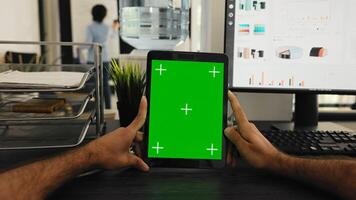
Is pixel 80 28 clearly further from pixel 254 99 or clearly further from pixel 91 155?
pixel 91 155

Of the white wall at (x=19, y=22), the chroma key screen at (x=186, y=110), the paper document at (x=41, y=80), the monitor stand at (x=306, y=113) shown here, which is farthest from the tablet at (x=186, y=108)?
the white wall at (x=19, y=22)

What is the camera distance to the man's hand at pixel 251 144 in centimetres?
55

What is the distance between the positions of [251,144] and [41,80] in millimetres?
421

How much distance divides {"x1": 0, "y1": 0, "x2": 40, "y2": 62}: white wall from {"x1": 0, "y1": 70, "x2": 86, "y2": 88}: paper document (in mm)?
1440

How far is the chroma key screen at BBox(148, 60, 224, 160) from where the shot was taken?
0.57 m

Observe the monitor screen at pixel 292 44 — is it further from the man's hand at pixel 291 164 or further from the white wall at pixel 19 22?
the white wall at pixel 19 22

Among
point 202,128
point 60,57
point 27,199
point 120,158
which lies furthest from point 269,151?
point 60,57

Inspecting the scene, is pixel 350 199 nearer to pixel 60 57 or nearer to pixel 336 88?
pixel 336 88

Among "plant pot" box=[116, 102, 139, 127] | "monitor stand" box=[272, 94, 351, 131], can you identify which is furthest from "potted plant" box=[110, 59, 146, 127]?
"monitor stand" box=[272, 94, 351, 131]

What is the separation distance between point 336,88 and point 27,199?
74 cm

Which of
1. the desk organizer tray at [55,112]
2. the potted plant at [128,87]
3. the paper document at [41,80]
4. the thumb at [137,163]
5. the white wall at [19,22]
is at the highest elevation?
the white wall at [19,22]

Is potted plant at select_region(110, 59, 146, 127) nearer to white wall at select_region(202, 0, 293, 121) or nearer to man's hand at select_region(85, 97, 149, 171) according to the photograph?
man's hand at select_region(85, 97, 149, 171)

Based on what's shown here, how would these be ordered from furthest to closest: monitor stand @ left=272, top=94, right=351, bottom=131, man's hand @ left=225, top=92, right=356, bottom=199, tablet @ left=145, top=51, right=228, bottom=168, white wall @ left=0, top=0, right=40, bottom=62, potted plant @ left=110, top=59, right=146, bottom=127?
1. white wall @ left=0, top=0, right=40, bottom=62
2. monitor stand @ left=272, top=94, right=351, bottom=131
3. potted plant @ left=110, top=59, right=146, bottom=127
4. tablet @ left=145, top=51, right=228, bottom=168
5. man's hand @ left=225, top=92, right=356, bottom=199

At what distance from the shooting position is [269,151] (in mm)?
553
